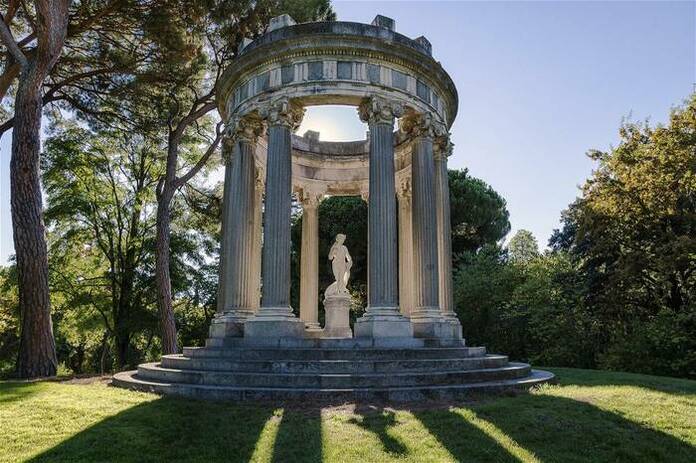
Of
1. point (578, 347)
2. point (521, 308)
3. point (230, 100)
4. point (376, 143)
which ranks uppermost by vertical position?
point (230, 100)

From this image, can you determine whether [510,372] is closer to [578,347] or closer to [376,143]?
[376,143]

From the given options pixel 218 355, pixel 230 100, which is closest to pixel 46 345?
pixel 218 355

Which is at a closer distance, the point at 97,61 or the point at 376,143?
the point at 376,143

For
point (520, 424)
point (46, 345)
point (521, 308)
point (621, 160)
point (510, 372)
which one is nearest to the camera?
point (520, 424)

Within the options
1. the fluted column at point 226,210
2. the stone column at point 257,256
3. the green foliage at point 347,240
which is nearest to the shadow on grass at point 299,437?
the stone column at point 257,256

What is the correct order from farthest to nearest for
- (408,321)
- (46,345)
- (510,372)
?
(46,345), (408,321), (510,372)

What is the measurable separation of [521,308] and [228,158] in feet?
70.3

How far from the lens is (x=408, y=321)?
59.1ft

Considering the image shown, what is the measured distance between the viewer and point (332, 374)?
47.5 feet

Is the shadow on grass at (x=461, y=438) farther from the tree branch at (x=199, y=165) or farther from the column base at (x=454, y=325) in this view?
the tree branch at (x=199, y=165)

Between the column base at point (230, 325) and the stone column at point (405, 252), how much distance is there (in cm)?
801

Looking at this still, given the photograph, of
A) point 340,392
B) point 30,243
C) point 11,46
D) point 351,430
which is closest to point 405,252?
point 340,392

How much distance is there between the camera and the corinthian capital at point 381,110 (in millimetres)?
19469

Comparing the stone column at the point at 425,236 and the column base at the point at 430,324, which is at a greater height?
the stone column at the point at 425,236
